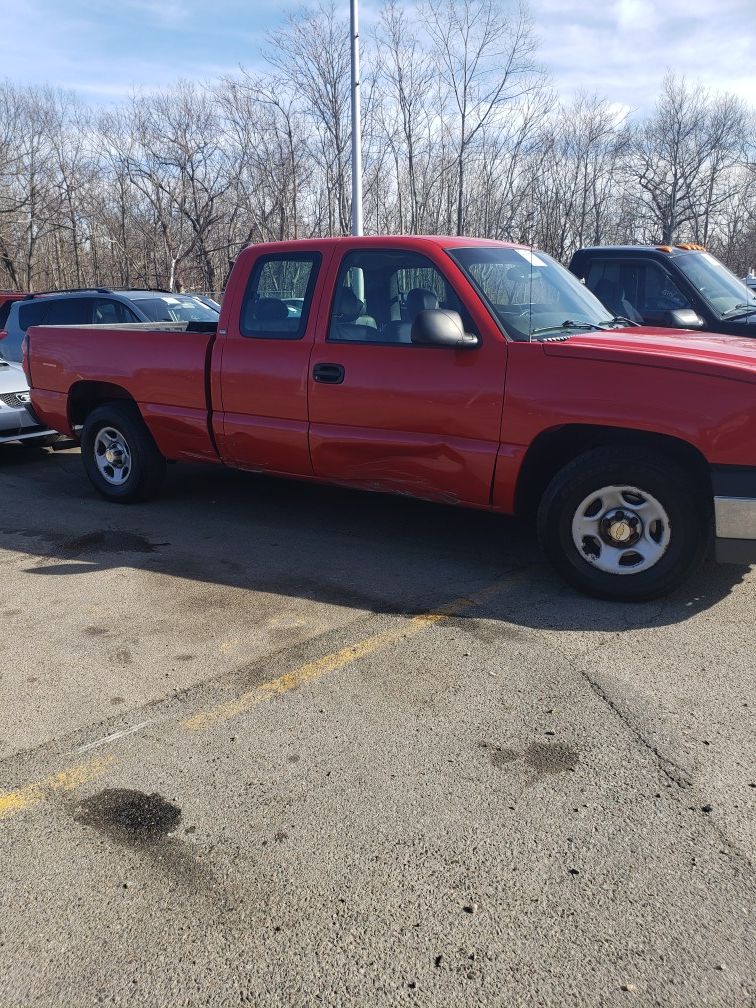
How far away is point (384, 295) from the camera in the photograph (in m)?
5.37

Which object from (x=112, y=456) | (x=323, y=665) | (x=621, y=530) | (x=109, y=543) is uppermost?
(x=621, y=530)

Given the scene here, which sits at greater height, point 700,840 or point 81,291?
point 81,291

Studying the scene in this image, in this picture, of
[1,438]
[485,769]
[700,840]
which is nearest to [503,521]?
[485,769]

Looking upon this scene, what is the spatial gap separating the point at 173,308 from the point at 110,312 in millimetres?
805

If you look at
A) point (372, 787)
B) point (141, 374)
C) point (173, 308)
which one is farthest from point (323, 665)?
point (173, 308)

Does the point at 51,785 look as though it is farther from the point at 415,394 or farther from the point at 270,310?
the point at 270,310

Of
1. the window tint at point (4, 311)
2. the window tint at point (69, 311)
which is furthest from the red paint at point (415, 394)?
the window tint at point (4, 311)

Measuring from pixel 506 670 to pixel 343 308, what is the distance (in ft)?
8.75

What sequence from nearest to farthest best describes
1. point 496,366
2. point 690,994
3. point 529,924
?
point 690,994 → point 529,924 → point 496,366

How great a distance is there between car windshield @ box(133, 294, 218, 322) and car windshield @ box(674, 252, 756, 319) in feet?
19.0

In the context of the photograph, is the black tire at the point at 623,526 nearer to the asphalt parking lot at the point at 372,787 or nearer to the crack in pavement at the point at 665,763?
the asphalt parking lot at the point at 372,787

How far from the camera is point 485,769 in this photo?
315 cm

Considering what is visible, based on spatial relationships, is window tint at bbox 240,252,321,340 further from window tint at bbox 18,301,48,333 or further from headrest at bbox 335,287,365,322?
window tint at bbox 18,301,48,333

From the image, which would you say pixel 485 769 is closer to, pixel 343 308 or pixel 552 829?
pixel 552 829
